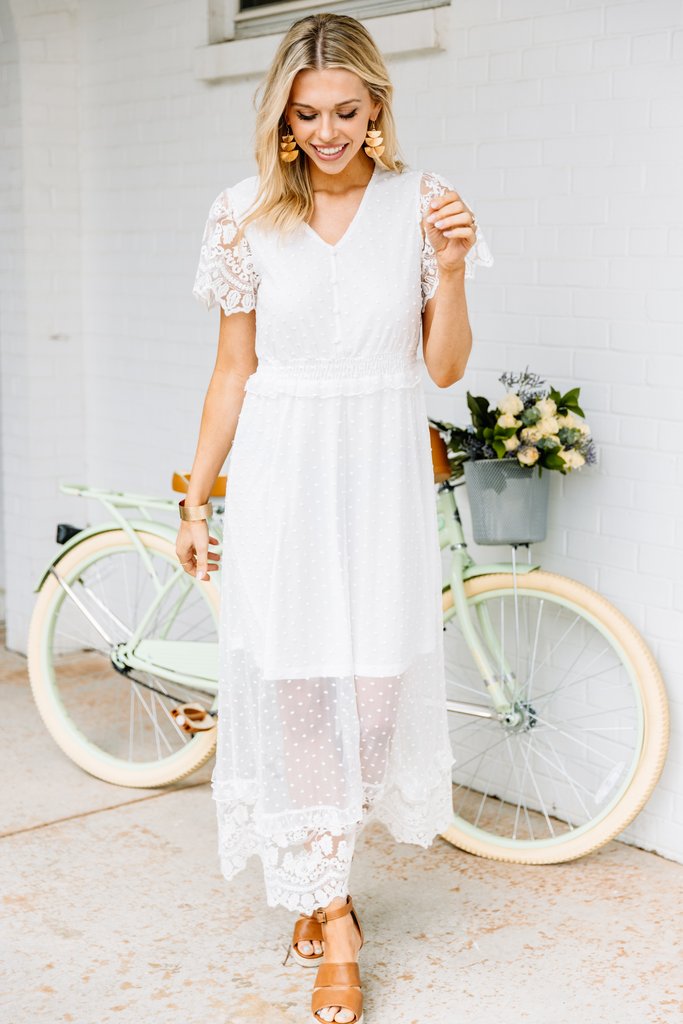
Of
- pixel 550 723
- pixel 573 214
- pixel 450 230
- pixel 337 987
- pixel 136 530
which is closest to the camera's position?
pixel 450 230

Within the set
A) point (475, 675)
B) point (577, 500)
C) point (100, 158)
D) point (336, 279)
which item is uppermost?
point (100, 158)

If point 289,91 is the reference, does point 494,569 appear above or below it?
below

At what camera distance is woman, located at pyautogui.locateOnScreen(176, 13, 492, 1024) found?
8.01 feet

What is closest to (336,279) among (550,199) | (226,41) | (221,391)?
(221,391)

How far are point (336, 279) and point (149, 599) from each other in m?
2.62

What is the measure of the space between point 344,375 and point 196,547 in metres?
0.52

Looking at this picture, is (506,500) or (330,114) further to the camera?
(506,500)

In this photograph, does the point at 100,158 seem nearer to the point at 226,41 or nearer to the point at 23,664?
the point at 226,41

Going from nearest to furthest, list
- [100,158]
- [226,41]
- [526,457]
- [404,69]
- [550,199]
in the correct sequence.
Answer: [526,457] → [550,199] → [404,69] → [226,41] → [100,158]

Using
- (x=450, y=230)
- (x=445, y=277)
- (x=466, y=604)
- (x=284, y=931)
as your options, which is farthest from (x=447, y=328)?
(x=284, y=931)

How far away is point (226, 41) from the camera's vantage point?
4.30m

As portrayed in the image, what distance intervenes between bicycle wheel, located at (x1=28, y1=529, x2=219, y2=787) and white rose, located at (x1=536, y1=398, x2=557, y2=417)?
108cm

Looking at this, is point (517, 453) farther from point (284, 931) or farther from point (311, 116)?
point (284, 931)

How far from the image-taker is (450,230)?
2.30 m
